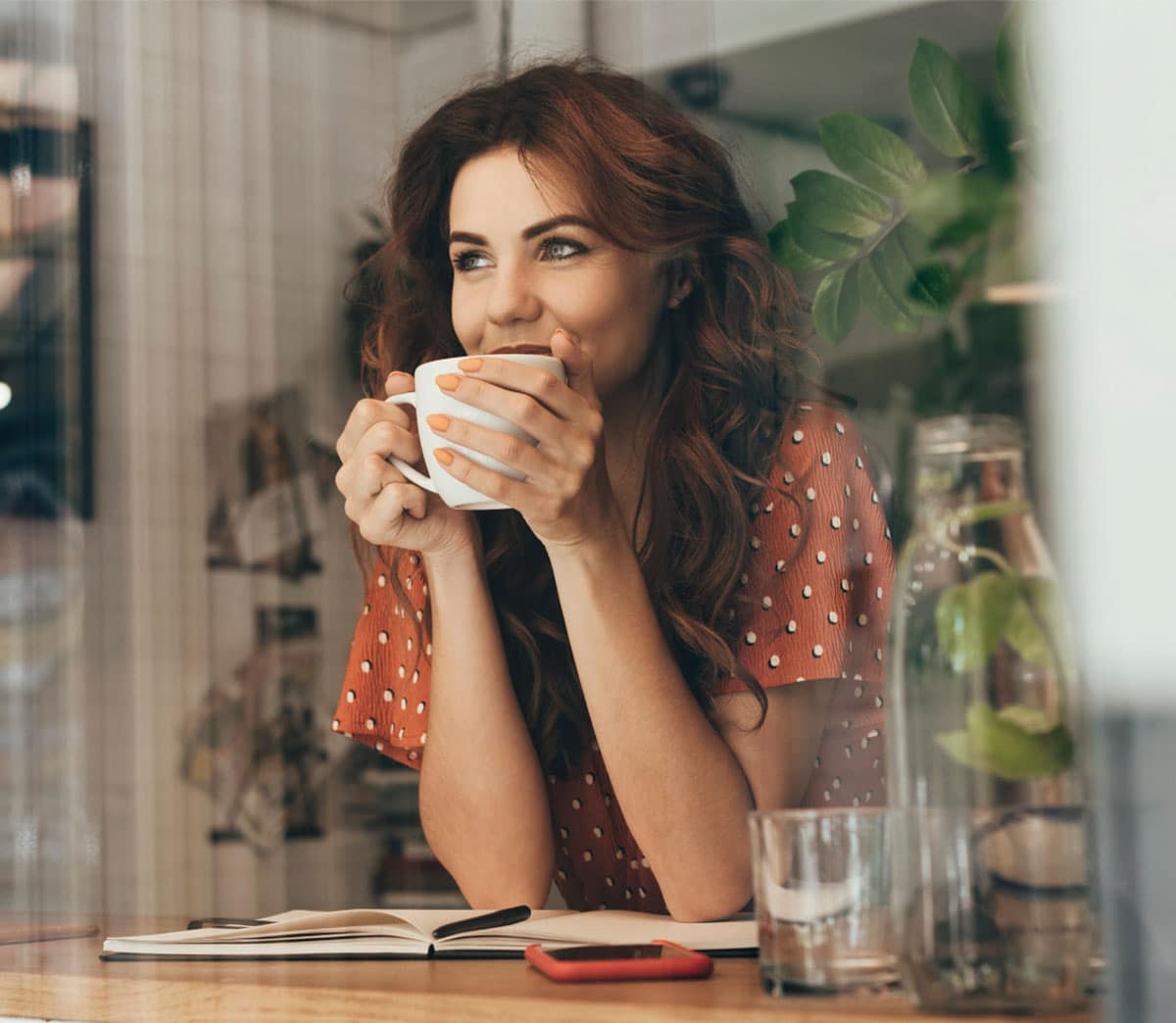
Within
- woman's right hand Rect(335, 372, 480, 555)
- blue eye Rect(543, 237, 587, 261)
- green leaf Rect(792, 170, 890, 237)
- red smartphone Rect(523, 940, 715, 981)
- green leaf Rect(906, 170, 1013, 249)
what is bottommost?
red smartphone Rect(523, 940, 715, 981)

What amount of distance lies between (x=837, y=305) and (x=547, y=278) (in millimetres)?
226

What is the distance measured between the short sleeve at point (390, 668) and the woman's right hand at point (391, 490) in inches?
1.7

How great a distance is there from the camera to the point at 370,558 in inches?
39.8

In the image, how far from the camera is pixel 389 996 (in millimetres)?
574

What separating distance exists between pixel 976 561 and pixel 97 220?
824mm

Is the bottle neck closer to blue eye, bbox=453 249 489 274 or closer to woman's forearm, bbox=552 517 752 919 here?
woman's forearm, bbox=552 517 752 919

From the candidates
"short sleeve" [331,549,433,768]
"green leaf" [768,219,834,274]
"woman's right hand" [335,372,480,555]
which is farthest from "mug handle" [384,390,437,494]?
"green leaf" [768,219,834,274]

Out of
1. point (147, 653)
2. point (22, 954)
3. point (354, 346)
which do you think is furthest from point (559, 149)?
point (22, 954)

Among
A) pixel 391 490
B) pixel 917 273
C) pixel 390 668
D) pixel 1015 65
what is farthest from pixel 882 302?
pixel 390 668

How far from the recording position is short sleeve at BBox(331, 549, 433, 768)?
98cm

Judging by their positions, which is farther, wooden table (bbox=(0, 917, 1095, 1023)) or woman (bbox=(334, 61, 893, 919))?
woman (bbox=(334, 61, 893, 919))

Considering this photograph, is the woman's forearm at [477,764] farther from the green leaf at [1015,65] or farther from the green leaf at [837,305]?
the green leaf at [1015,65]

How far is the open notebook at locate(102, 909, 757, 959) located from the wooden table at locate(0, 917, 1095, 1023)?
0.01m

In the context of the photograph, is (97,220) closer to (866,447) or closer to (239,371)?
(239,371)
